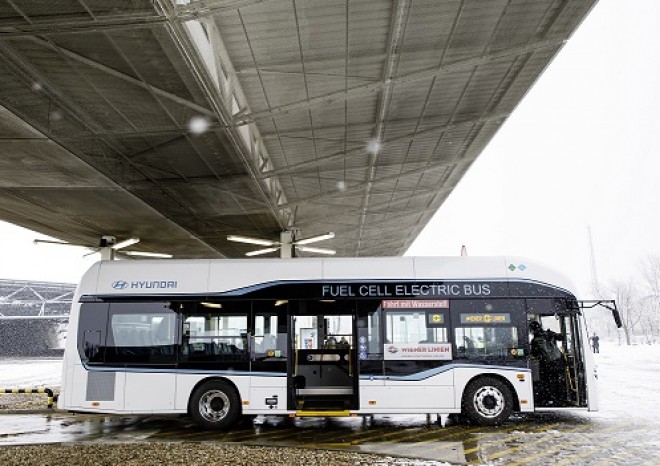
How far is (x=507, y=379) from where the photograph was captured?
1069cm

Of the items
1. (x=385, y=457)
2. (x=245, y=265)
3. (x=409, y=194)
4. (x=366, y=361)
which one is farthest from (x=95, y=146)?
(x=409, y=194)

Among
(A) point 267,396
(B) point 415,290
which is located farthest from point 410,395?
(A) point 267,396

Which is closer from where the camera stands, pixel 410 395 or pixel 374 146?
pixel 410 395

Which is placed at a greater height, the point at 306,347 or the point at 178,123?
the point at 178,123

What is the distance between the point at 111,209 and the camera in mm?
16797

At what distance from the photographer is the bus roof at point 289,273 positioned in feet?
36.8

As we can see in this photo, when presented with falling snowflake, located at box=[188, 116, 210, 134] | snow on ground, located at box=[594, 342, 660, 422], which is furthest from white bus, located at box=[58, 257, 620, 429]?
falling snowflake, located at box=[188, 116, 210, 134]

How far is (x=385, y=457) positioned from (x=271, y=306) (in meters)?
4.13

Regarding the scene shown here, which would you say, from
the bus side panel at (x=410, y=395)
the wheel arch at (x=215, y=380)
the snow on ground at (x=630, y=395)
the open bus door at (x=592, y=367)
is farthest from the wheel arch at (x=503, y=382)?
the wheel arch at (x=215, y=380)

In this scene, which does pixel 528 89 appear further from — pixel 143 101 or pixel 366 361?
pixel 143 101

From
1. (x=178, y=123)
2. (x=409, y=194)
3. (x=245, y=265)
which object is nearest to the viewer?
(x=178, y=123)

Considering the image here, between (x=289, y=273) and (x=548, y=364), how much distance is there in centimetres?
536

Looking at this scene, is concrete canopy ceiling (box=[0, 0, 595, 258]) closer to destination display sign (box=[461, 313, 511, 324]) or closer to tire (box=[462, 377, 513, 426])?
destination display sign (box=[461, 313, 511, 324])

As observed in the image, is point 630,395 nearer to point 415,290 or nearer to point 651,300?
point 415,290
